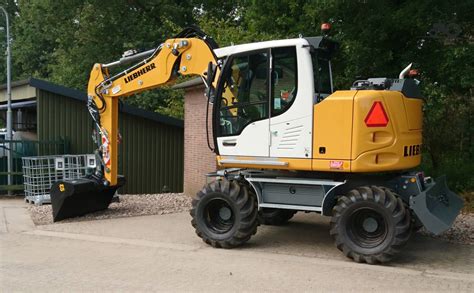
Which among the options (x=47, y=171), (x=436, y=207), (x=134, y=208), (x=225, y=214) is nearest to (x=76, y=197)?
(x=134, y=208)

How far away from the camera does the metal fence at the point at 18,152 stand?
559 inches

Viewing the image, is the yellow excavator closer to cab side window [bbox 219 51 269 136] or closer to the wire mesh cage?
cab side window [bbox 219 51 269 136]

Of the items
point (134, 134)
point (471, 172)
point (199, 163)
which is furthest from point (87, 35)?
point (471, 172)

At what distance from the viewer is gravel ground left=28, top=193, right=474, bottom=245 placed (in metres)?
8.67

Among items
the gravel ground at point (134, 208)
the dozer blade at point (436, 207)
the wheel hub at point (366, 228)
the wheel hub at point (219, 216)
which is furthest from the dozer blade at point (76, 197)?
the dozer blade at point (436, 207)

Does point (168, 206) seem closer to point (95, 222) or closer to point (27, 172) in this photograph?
point (95, 222)

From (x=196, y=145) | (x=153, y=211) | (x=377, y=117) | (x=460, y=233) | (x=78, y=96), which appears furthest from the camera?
(x=78, y=96)

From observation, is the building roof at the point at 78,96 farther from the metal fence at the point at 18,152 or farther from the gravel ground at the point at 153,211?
the gravel ground at the point at 153,211

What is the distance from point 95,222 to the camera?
9.79 metres

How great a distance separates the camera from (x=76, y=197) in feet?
32.4

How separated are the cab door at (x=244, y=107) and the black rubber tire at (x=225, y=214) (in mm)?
578

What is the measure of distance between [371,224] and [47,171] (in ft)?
31.2

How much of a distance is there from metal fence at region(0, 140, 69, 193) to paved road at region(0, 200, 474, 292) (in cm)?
544

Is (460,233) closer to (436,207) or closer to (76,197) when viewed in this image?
(436,207)
